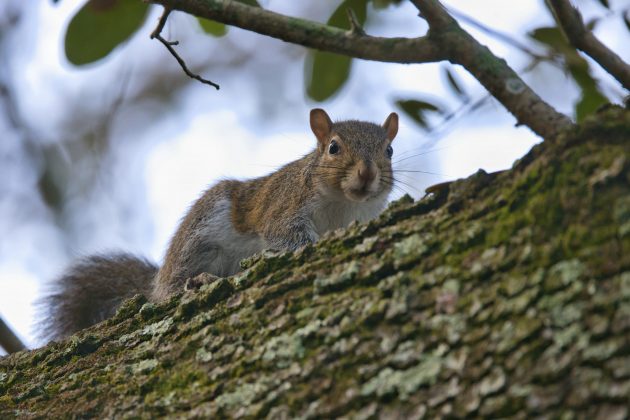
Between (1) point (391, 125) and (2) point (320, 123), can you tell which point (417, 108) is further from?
(1) point (391, 125)

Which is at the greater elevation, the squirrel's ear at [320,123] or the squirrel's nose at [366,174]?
the squirrel's ear at [320,123]

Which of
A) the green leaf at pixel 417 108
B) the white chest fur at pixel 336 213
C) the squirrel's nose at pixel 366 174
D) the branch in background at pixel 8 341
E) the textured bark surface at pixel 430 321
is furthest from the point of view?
the white chest fur at pixel 336 213

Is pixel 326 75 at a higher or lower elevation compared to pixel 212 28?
A: lower

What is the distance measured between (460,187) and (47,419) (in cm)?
132

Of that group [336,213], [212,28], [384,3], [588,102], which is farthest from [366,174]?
[588,102]

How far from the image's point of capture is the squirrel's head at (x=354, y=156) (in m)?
4.35

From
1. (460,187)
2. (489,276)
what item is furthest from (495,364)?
(460,187)

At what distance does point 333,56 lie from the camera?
2.87 meters

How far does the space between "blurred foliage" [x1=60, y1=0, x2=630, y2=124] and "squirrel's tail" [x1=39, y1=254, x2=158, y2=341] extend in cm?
224

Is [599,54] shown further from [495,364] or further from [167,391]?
[167,391]

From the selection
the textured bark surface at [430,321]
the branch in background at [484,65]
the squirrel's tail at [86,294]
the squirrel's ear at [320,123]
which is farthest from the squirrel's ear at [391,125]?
the branch in background at [484,65]

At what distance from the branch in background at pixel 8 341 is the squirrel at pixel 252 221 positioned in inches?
37.2

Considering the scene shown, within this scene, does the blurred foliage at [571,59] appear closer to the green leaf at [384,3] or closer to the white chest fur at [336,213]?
the green leaf at [384,3]

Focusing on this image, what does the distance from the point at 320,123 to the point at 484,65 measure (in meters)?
2.90
